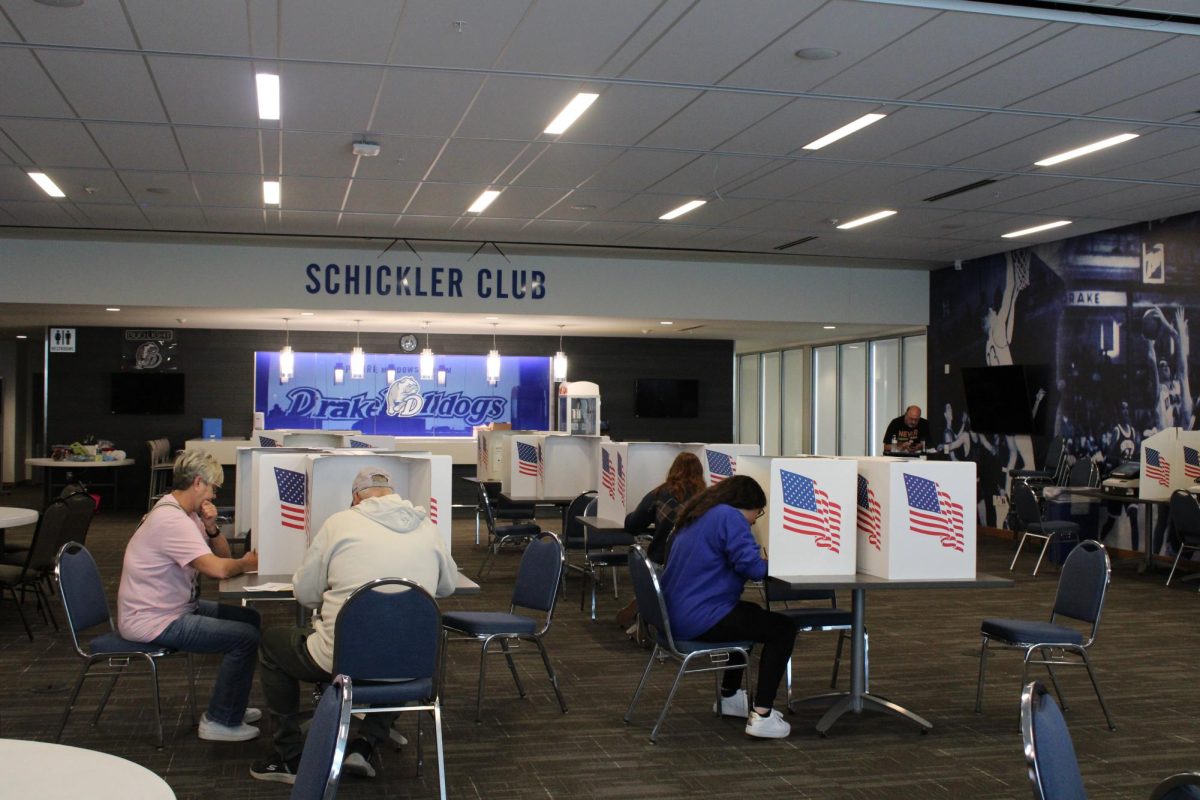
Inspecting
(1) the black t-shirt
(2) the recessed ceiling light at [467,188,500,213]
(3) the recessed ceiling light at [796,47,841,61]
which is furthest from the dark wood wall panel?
(3) the recessed ceiling light at [796,47,841,61]

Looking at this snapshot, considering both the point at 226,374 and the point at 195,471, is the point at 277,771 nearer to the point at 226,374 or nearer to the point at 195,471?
the point at 195,471

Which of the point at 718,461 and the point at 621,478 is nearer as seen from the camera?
the point at 718,461

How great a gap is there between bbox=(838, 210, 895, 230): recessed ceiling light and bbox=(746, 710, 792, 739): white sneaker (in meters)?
6.37

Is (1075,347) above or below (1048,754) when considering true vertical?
above

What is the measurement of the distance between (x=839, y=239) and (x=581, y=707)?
763cm

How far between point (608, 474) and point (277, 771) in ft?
15.6

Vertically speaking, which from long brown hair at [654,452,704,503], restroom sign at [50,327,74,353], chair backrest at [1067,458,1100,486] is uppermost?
restroom sign at [50,327,74,353]

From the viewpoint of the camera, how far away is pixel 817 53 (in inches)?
228

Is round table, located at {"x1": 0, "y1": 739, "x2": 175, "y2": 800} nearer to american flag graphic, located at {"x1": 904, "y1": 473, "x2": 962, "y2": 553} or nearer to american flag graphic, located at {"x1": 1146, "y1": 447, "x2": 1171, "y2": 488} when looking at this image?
american flag graphic, located at {"x1": 904, "y1": 473, "x2": 962, "y2": 553}

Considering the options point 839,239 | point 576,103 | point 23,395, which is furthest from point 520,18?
point 23,395

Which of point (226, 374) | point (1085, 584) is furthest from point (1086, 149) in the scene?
point (226, 374)

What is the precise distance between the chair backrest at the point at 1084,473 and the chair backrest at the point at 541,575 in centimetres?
757

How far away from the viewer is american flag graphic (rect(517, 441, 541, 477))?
10562 mm

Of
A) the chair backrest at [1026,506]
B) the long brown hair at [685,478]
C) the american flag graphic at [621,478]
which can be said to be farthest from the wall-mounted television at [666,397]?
the long brown hair at [685,478]
